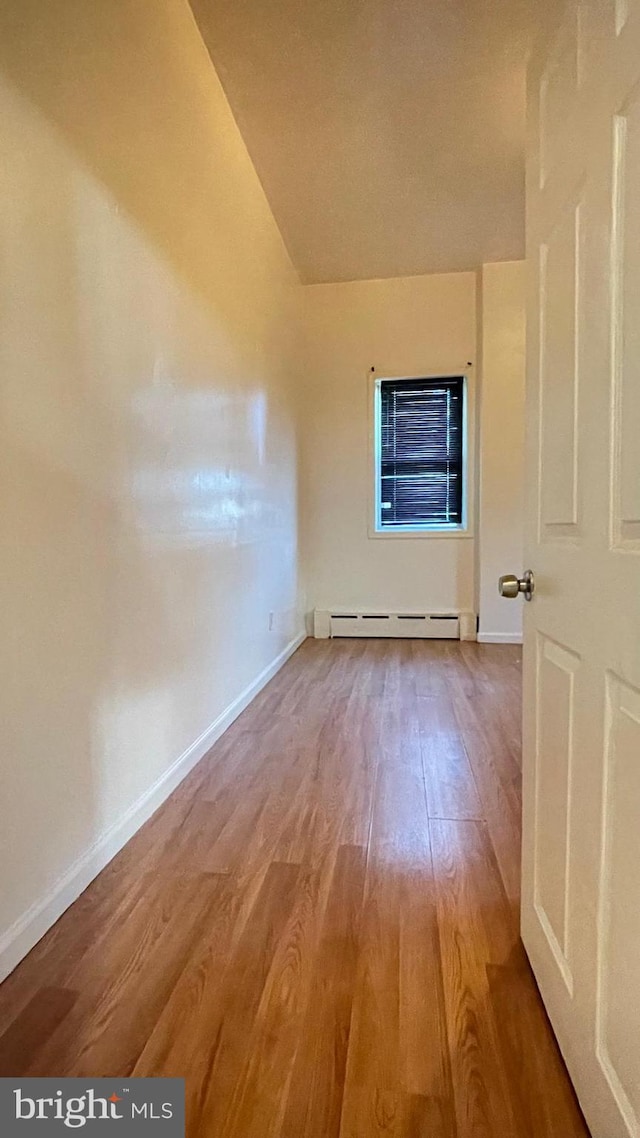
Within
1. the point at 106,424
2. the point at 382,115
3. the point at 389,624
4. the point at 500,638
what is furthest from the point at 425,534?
the point at 106,424

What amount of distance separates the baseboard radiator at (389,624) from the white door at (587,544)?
3741 millimetres

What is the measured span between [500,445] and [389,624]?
168cm

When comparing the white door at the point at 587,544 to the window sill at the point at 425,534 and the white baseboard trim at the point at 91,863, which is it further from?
the window sill at the point at 425,534

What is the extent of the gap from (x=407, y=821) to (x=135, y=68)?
8.35ft

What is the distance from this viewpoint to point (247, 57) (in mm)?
2600

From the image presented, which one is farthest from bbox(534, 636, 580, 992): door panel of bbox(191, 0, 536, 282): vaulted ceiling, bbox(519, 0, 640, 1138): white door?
bbox(191, 0, 536, 282): vaulted ceiling

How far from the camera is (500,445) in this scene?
4.67 meters

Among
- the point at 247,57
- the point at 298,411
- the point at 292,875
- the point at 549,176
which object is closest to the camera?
the point at 549,176

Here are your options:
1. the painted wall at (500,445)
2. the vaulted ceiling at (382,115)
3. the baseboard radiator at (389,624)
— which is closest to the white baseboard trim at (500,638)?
the painted wall at (500,445)

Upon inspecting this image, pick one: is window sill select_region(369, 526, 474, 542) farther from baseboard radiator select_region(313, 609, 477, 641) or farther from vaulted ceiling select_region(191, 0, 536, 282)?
vaulted ceiling select_region(191, 0, 536, 282)

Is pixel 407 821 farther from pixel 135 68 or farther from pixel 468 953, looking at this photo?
pixel 135 68

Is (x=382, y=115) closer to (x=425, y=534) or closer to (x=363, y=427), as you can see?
(x=363, y=427)

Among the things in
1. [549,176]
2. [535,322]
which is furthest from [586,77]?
[535,322]

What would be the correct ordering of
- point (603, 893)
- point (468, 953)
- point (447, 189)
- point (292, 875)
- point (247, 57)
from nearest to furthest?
point (603, 893) < point (468, 953) < point (292, 875) < point (247, 57) < point (447, 189)
